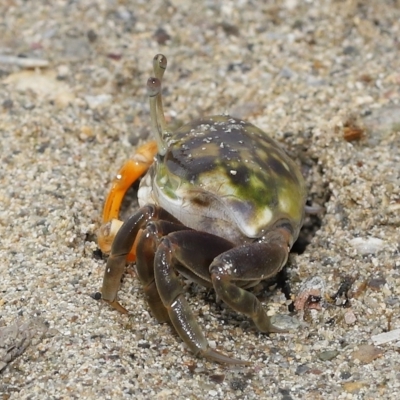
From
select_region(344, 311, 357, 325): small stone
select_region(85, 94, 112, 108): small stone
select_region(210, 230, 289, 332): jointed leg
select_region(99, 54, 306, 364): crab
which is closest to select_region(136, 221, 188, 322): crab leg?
select_region(99, 54, 306, 364): crab

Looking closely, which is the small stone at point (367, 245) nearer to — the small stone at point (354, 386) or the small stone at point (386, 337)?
the small stone at point (386, 337)

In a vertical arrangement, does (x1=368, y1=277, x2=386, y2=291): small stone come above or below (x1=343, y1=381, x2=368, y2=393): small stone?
above

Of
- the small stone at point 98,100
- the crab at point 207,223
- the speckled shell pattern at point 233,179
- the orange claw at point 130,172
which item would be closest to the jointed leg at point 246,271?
the crab at point 207,223

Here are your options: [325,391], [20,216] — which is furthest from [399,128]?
[20,216]

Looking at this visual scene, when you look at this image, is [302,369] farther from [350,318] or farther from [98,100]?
[98,100]

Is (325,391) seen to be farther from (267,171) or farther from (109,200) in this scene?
(109,200)

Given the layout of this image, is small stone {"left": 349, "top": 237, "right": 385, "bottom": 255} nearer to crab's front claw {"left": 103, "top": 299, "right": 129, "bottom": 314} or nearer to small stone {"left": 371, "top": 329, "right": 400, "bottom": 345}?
small stone {"left": 371, "top": 329, "right": 400, "bottom": 345}

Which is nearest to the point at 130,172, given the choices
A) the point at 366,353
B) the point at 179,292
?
the point at 179,292

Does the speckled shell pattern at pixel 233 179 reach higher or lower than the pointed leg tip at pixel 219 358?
higher

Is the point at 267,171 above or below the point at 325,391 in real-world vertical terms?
above
